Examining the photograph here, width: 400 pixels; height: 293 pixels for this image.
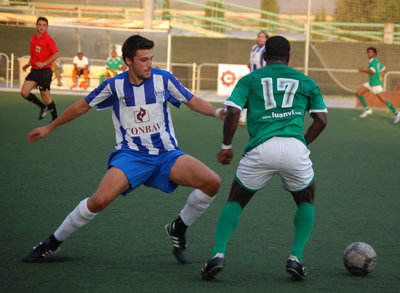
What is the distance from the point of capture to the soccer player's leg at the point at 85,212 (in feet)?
15.4

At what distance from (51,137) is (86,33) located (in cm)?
1783

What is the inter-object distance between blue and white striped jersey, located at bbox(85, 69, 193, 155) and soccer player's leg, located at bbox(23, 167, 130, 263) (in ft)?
1.13

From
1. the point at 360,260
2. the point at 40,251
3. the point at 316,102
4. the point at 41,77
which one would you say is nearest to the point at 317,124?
the point at 316,102

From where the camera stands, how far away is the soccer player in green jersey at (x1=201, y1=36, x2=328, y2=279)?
4445 mm

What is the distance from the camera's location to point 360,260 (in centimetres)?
464

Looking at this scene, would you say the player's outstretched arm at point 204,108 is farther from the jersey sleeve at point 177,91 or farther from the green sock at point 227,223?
the green sock at point 227,223

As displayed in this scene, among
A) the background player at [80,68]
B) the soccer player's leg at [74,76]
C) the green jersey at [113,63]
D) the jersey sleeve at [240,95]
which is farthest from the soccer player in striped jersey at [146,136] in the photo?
the soccer player's leg at [74,76]

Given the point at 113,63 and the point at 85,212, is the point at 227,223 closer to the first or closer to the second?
the point at 85,212

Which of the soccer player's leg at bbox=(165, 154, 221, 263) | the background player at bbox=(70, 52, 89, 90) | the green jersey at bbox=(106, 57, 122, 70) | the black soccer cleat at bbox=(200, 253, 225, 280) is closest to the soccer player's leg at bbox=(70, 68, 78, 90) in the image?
the background player at bbox=(70, 52, 89, 90)

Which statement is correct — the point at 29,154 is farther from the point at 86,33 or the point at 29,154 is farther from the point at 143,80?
the point at 86,33

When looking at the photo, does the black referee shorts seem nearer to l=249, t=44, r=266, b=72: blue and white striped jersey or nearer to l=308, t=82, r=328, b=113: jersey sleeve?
l=249, t=44, r=266, b=72: blue and white striped jersey

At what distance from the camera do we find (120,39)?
94.9 feet

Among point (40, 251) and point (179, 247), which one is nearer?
point (40, 251)

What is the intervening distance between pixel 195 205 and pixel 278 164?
0.80m
